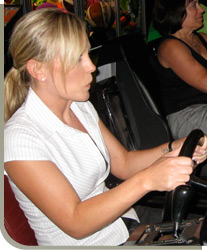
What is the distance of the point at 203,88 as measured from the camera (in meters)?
2.01

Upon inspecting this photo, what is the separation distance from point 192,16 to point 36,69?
1.34 m

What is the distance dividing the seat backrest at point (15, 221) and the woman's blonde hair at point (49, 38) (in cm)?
32

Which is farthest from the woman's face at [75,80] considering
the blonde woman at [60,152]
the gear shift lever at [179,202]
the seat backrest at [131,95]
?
the seat backrest at [131,95]

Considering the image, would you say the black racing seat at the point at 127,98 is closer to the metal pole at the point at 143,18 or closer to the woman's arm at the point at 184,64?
the woman's arm at the point at 184,64

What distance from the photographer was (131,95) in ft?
5.51

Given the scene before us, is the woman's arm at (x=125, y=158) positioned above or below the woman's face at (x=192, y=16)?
below

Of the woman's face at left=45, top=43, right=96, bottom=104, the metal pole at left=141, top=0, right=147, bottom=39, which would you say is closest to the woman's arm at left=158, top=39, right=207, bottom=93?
the woman's face at left=45, top=43, right=96, bottom=104

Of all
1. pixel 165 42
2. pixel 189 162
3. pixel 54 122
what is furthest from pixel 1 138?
pixel 165 42

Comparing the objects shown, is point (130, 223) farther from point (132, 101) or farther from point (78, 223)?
point (132, 101)

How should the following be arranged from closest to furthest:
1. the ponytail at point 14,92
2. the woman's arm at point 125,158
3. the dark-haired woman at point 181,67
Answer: the ponytail at point 14,92
the woman's arm at point 125,158
the dark-haired woman at point 181,67

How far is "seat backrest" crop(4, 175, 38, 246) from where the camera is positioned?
997 mm

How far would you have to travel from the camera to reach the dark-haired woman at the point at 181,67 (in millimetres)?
1992

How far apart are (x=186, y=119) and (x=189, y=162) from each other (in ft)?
3.60

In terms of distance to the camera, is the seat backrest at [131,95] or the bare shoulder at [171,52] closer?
the seat backrest at [131,95]
